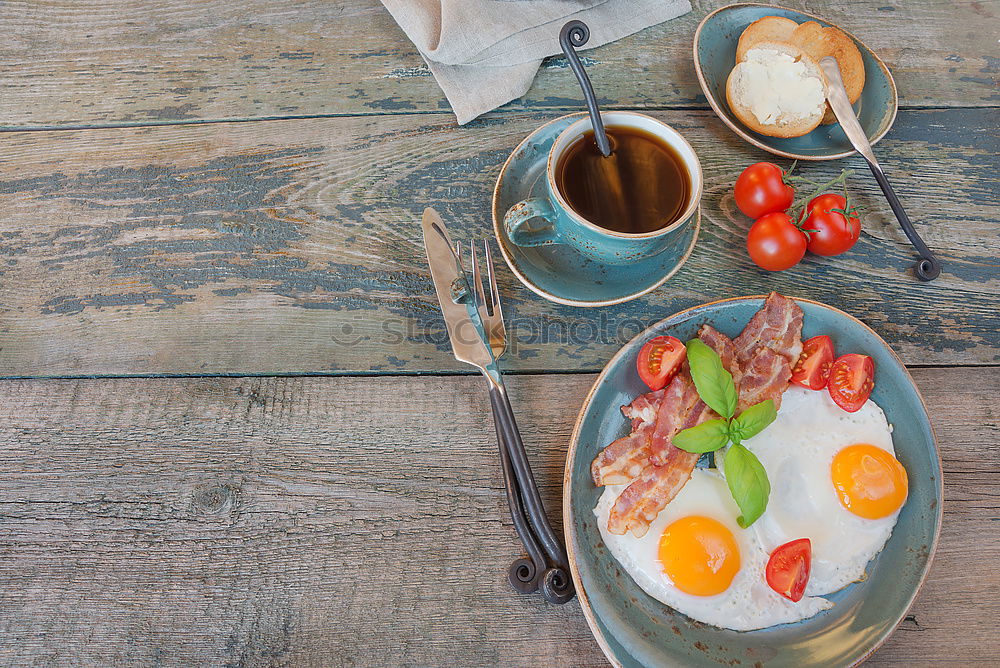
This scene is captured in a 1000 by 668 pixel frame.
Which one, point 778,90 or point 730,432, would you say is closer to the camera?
point 730,432

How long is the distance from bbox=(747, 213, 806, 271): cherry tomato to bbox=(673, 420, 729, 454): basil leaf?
37 centimetres

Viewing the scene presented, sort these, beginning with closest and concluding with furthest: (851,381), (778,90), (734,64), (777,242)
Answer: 1. (851,381)
2. (777,242)
3. (778,90)
4. (734,64)

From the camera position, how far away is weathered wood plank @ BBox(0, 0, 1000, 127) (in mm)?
1346

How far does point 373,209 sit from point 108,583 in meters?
0.82

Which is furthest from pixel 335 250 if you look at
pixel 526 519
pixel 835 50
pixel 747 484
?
pixel 835 50

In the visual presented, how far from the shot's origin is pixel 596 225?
1.02 m

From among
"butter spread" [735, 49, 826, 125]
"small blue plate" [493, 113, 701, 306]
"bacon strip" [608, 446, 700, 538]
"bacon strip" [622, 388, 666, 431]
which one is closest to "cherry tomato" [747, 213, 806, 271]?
"small blue plate" [493, 113, 701, 306]

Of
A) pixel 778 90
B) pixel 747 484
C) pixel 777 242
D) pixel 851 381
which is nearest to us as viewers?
pixel 747 484

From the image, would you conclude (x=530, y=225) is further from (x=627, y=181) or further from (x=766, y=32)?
(x=766, y=32)

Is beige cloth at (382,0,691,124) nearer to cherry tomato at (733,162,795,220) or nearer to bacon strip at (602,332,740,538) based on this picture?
cherry tomato at (733,162,795,220)

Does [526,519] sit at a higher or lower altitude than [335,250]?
lower

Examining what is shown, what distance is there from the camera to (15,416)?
1163mm

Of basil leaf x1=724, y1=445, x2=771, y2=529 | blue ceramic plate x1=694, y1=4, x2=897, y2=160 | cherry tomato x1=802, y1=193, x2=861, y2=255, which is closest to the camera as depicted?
basil leaf x1=724, y1=445, x2=771, y2=529

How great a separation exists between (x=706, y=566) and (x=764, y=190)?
0.68 m
